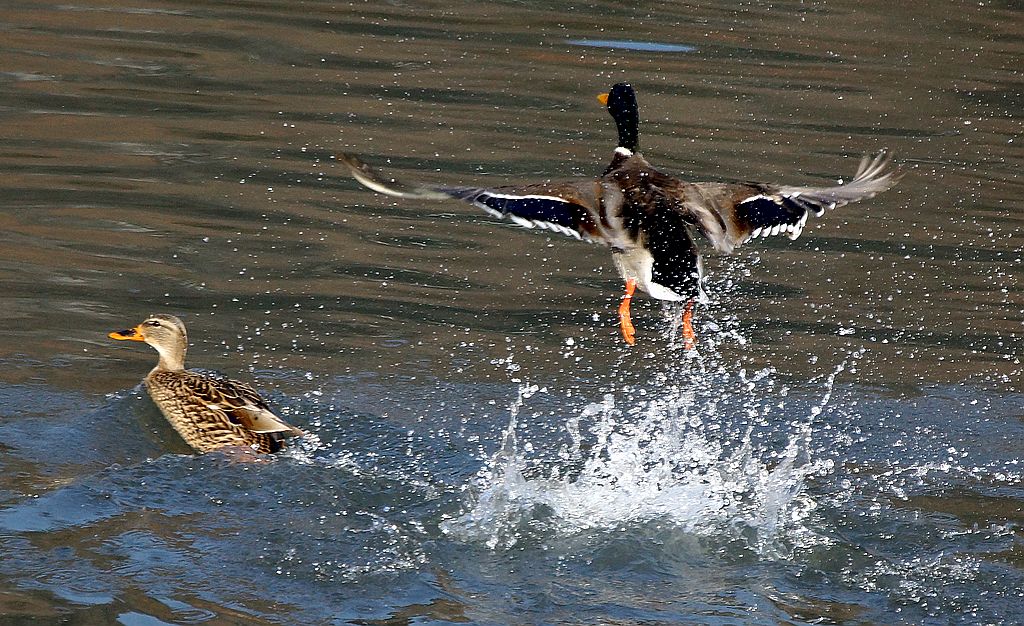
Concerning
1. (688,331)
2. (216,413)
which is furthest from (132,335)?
(688,331)

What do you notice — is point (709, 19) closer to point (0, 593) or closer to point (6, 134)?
point (6, 134)

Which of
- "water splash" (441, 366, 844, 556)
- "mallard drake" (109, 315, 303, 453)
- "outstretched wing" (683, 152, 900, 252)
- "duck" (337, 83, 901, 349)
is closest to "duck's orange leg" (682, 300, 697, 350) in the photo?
"water splash" (441, 366, 844, 556)

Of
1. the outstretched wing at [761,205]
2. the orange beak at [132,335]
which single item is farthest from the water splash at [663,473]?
the orange beak at [132,335]

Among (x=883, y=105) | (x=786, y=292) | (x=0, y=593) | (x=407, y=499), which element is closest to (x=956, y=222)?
(x=786, y=292)

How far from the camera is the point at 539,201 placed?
244 inches

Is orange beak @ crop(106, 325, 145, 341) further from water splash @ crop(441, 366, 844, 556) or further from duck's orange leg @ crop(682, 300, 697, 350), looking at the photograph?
duck's orange leg @ crop(682, 300, 697, 350)

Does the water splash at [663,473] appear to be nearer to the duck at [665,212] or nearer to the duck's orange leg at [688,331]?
the duck's orange leg at [688,331]

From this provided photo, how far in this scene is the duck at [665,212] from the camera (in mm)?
6234

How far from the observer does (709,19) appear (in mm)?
15414

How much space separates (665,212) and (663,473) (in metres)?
1.22

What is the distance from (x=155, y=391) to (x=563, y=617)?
98.7 inches

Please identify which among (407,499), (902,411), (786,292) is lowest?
(407,499)

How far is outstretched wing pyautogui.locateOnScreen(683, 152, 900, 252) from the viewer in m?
6.48

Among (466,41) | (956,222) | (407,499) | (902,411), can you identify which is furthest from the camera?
(466,41)
